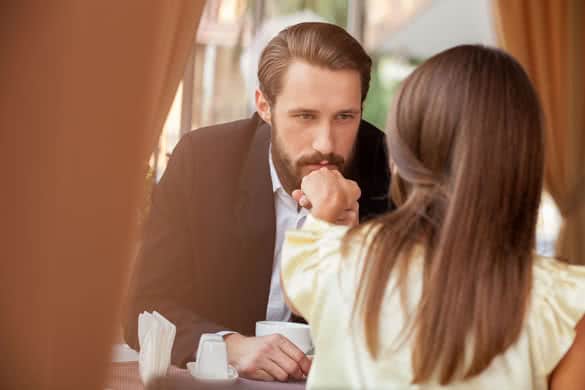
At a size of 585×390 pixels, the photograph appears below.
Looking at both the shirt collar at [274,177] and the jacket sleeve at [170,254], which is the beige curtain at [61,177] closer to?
the jacket sleeve at [170,254]

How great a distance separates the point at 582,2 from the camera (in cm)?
450

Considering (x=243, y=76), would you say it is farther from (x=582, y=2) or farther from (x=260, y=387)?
(x=260, y=387)

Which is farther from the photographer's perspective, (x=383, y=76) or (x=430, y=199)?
(x=383, y=76)

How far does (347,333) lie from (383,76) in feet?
13.9

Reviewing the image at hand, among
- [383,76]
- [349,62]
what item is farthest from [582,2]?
[349,62]

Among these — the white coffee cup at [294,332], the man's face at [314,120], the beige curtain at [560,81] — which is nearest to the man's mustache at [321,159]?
the man's face at [314,120]

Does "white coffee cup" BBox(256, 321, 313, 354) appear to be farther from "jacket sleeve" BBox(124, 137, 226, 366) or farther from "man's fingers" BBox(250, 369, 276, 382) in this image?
"jacket sleeve" BBox(124, 137, 226, 366)

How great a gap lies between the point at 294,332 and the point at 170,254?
2.84 ft

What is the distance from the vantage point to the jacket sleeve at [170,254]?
7.05 ft

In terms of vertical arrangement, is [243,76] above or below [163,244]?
above

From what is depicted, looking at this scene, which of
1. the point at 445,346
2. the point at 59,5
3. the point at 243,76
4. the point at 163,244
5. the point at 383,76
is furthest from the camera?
the point at 383,76

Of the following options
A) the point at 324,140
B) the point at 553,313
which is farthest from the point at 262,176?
the point at 553,313

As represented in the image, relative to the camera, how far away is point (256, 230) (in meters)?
2.34

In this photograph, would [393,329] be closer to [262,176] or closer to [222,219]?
[262,176]
